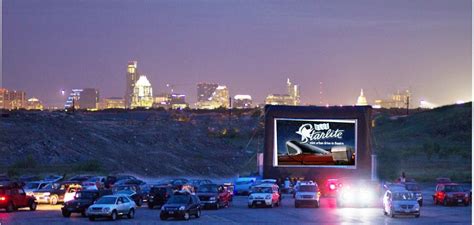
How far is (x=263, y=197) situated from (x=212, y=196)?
9.33 feet

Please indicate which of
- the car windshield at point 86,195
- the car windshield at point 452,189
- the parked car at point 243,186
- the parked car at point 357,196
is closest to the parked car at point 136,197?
the car windshield at point 86,195

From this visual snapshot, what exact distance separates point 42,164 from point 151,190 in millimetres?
42267

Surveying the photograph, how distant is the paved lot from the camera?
38906 mm

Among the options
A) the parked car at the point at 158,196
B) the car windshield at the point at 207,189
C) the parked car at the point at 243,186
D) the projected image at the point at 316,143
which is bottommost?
the parked car at the point at 243,186

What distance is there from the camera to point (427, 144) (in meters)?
109

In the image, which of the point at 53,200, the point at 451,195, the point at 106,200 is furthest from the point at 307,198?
the point at 53,200

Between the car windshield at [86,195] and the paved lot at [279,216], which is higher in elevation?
the car windshield at [86,195]

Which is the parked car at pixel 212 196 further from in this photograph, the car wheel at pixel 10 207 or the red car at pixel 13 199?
the car wheel at pixel 10 207

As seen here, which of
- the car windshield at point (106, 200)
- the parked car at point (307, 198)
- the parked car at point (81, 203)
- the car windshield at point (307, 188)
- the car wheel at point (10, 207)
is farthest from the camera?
the car windshield at point (307, 188)

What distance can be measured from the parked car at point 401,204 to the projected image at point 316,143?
24.0 m

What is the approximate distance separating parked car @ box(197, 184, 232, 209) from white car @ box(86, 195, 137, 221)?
6547 mm

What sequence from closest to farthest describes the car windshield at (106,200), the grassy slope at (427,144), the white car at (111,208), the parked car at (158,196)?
the white car at (111,208) < the car windshield at (106,200) < the parked car at (158,196) < the grassy slope at (427,144)

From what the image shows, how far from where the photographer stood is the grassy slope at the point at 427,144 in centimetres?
8800

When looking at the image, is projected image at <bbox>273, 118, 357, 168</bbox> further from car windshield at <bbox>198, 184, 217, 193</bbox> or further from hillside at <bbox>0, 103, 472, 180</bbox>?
car windshield at <bbox>198, 184, 217, 193</bbox>
